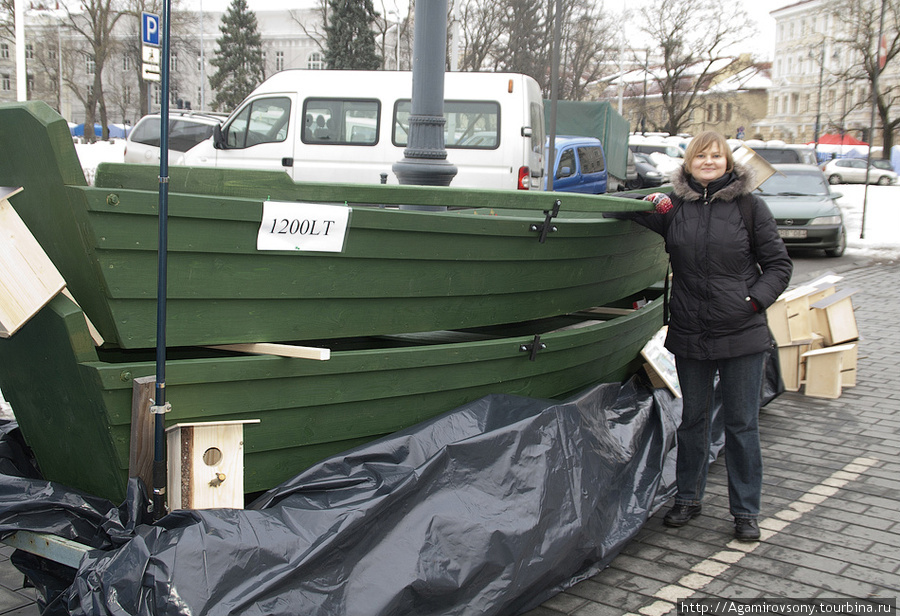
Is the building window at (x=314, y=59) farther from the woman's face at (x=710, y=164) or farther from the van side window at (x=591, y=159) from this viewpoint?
the woman's face at (x=710, y=164)

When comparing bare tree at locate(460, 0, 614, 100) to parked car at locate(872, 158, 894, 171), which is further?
parked car at locate(872, 158, 894, 171)

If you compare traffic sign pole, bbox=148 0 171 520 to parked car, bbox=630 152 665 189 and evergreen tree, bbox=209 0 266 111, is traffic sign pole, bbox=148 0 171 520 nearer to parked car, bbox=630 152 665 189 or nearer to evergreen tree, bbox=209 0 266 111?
parked car, bbox=630 152 665 189

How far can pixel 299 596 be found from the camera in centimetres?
278

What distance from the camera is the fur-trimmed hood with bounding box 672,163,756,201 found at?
3844 mm

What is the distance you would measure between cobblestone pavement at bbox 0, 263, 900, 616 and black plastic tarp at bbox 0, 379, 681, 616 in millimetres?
174

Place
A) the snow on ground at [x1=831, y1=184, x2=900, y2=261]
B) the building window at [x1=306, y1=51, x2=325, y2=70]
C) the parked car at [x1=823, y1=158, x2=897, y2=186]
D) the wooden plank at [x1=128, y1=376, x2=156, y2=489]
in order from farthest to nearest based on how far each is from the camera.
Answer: the building window at [x1=306, y1=51, x2=325, y2=70] → the parked car at [x1=823, y1=158, x2=897, y2=186] → the snow on ground at [x1=831, y1=184, x2=900, y2=261] → the wooden plank at [x1=128, y1=376, x2=156, y2=489]

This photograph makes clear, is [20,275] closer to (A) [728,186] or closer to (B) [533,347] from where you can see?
(B) [533,347]

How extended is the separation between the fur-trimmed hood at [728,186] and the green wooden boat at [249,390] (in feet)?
3.25

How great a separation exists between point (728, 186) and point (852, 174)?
4161 centimetres

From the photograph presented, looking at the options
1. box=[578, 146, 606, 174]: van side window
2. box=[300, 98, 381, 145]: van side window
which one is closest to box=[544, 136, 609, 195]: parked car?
box=[578, 146, 606, 174]: van side window

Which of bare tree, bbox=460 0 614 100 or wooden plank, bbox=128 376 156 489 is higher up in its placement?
bare tree, bbox=460 0 614 100

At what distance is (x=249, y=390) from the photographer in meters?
3.22

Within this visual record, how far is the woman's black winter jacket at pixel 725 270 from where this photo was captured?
3.81m

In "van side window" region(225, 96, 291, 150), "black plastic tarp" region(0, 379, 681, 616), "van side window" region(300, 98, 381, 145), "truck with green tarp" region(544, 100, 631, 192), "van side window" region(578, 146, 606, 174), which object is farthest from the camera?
"truck with green tarp" region(544, 100, 631, 192)
